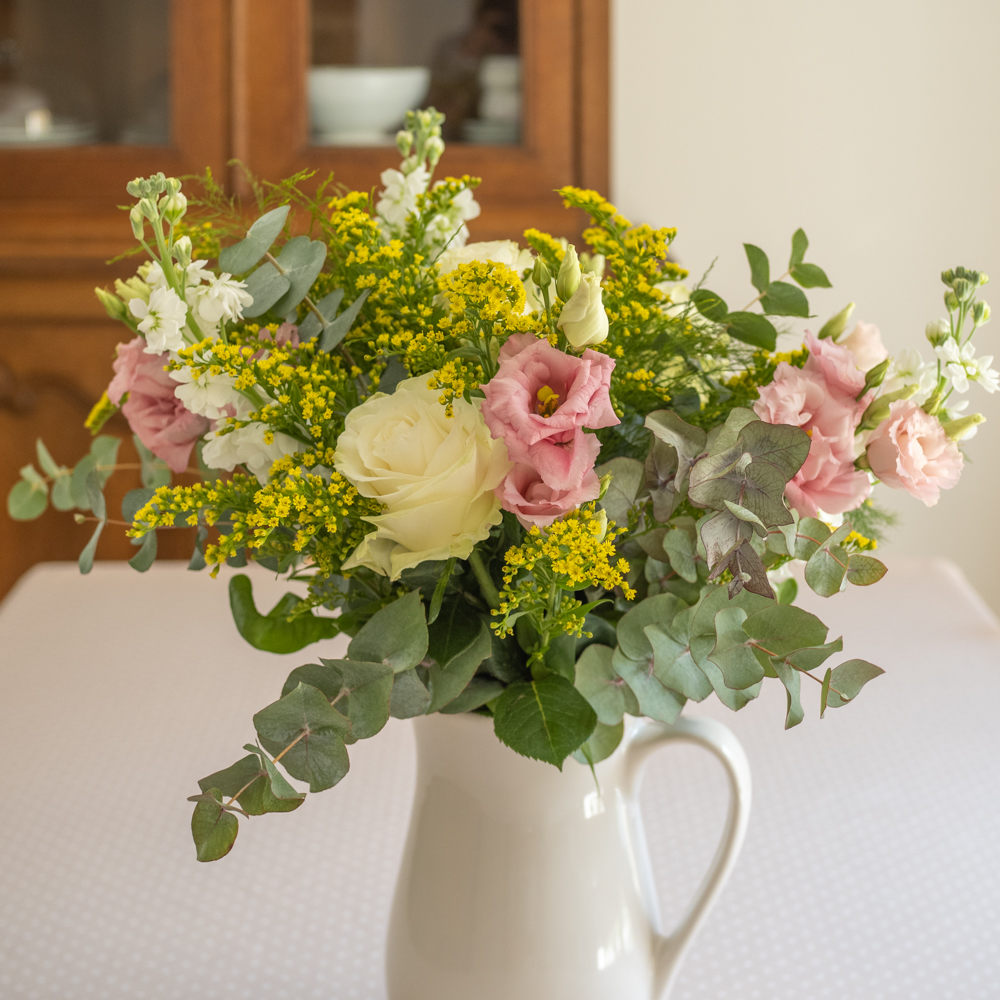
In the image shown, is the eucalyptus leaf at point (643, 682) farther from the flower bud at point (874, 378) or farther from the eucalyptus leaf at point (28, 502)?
the eucalyptus leaf at point (28, 502)

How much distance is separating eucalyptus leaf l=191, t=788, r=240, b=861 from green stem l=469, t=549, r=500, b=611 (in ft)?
0.40

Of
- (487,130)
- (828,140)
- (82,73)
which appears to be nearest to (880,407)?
(487,130)

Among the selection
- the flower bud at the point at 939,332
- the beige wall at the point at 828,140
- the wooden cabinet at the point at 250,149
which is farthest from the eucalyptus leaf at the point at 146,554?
the beige wall at the point at 828,140

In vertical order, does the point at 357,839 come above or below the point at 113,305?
below

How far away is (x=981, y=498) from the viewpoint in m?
2.21

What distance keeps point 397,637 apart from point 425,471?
0.20ft

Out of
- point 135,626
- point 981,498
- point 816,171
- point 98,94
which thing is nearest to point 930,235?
point 816,171

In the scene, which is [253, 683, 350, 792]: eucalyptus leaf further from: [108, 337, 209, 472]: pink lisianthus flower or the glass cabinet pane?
the glass cabinet pane

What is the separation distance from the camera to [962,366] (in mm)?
381

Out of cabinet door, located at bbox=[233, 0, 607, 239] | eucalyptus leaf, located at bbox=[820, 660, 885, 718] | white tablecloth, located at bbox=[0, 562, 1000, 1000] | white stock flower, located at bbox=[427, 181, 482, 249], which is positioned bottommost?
white tablecloth, located at bbox=[0, 562, 1000, 1000]

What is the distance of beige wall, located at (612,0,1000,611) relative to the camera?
6.72 feet

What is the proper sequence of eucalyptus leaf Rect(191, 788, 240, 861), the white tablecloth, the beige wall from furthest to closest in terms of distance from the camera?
the beige wall
the white tablecloth
eucalyptus leaf Rect(191, 788, 240, 861)

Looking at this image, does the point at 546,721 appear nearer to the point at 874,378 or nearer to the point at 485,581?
the point at 485,581

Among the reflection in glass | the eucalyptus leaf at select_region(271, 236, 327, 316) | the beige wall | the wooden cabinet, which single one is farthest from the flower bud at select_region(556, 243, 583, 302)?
the beige wall
